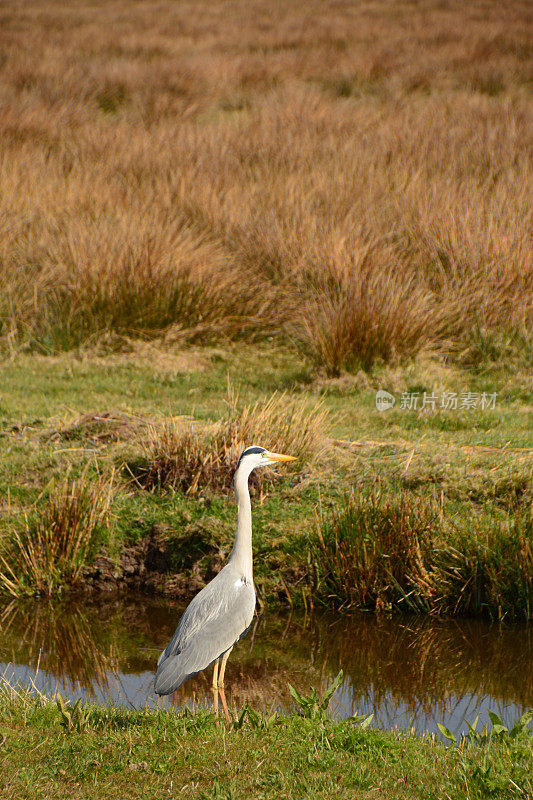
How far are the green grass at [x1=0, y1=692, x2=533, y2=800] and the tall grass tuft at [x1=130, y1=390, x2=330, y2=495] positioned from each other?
2.83 m

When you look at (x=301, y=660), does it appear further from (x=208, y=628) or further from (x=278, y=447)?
(x=278, y=447)

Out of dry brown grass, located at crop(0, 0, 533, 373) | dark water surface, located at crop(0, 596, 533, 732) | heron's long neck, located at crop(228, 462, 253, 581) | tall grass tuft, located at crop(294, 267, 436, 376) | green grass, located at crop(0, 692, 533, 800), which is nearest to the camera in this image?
green grass, located at crop(0, 692, 533, 800)

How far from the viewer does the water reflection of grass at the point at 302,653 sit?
516 centimetres

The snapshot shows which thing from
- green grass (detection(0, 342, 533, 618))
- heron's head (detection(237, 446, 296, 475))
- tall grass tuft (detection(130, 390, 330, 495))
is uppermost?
heron's head (detection(237, 446, 296, 475))

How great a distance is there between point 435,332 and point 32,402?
384cm

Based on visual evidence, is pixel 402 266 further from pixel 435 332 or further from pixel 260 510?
pixel 260 510

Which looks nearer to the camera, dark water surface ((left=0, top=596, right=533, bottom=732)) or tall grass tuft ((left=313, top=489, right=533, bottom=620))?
dark water surface ((left=0, top=596, right=533, bottom=732))

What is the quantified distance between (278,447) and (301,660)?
1758 millimetres

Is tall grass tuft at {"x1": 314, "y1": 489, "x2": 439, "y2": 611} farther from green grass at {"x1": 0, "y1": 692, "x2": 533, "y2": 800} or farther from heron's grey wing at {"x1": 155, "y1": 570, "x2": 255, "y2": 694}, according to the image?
green grass at {"x1": 0, "y1": 692, "x2": 533, "y2": 800}

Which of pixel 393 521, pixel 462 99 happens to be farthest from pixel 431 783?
pixel 462 99

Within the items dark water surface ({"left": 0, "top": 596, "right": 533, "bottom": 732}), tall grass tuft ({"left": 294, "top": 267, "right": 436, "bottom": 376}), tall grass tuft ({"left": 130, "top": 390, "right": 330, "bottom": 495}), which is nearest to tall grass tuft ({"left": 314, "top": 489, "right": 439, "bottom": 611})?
dark water surface ({"left": 0, "top": 596, "right": 533, "bottom": 732})

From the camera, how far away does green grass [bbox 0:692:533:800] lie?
3471 mm

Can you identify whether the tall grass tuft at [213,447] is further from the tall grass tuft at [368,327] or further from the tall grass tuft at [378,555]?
the tall grass tuft at [368,327]

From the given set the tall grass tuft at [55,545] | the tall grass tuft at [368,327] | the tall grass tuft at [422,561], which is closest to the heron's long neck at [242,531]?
the tall grass tuft at [422,561]
